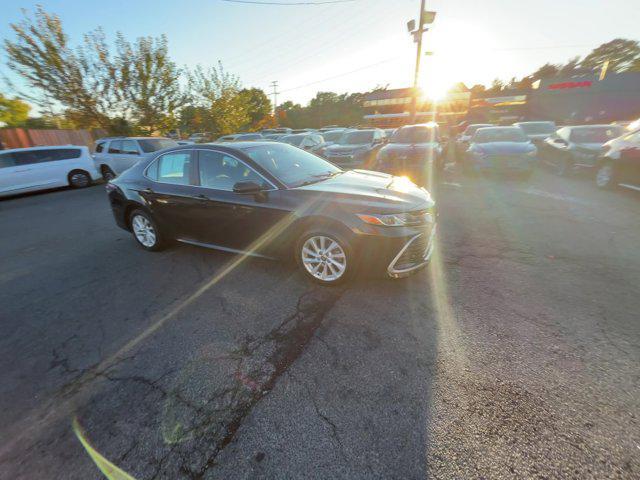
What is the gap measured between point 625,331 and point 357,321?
7.66 feet

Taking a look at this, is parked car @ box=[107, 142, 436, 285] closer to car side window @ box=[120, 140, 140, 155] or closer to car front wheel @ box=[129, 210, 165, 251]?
car front wheel @ box=[129, 210, 165, 251]

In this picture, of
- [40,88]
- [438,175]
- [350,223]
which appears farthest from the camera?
[40,88]

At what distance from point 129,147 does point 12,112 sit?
57.5m

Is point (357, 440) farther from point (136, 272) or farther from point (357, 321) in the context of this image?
point (136, 272)

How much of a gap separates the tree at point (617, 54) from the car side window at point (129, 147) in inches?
2650

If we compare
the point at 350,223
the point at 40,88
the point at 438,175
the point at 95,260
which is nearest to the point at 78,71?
the point at 40,88

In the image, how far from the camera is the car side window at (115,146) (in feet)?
38.0

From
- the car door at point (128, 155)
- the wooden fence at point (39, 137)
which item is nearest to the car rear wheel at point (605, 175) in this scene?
the car door at point (128, 155)

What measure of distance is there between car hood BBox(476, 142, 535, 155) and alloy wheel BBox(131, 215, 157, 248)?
918 cm

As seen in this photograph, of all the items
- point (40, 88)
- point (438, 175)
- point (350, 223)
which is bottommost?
point (438, 175)

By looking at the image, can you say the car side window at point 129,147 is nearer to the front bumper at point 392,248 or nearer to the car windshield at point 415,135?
the car windshield at point 415,135

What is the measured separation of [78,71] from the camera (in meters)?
16.3

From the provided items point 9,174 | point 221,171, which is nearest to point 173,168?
point 221,171

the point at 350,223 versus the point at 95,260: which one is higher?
the point at 350,223
